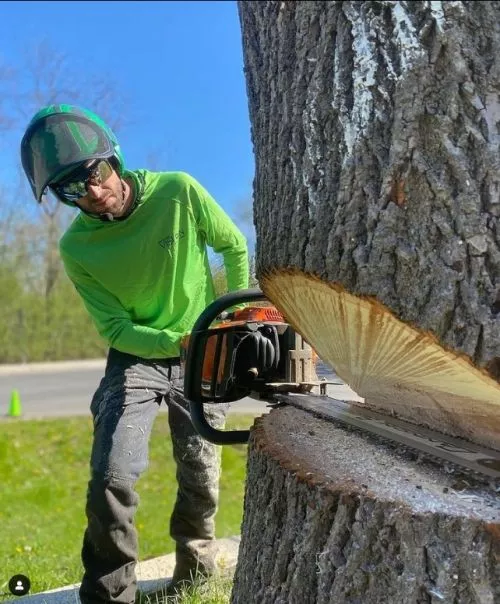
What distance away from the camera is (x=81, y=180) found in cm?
237

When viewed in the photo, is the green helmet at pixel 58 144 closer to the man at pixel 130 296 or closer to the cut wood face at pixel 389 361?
the man at pixel 130 296

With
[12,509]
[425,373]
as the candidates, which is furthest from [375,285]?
[12,509]

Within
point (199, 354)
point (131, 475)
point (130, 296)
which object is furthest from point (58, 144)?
point (131, 475)

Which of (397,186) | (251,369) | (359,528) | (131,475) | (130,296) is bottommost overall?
(131,475)

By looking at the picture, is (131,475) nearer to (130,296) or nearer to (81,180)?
(130,296)

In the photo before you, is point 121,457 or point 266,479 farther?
point 121,457

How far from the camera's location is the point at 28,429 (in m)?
7.27

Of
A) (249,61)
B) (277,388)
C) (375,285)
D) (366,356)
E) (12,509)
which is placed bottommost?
(12,509)

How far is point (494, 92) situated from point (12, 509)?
4.66 metres

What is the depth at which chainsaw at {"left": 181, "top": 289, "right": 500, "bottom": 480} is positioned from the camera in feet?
5.67

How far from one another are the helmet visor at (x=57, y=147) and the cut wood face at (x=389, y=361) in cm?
106

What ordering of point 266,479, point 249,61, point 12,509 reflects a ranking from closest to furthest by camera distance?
point 266,479, point 249,61, point 12,509

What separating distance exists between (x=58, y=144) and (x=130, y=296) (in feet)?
2.21

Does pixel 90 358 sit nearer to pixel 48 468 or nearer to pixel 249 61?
pixel 48 468
